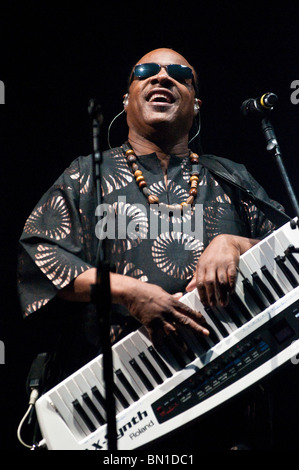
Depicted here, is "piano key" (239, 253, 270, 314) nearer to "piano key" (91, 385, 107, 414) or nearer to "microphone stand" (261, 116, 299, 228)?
"microphone stand" (261, 116, 299, 228)

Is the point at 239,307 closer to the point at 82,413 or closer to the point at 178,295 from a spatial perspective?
the point at 178,295

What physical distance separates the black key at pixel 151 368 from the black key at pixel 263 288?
0.49 metres

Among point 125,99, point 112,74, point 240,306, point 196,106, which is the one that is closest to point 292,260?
point 240,306

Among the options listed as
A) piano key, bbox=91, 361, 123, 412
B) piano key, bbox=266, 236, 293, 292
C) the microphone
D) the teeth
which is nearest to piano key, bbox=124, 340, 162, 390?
piano key, bbox=91, 361, 123, 412

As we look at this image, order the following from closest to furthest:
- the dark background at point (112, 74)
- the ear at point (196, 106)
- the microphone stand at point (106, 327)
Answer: the microphone stand at point (106, 327) < the ear at point (196, 106) < the dark background at point (112, 74)

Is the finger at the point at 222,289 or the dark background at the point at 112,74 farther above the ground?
the dark background at the point at 112,74

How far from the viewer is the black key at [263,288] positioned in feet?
7.03

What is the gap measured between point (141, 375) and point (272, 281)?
0.59 meters

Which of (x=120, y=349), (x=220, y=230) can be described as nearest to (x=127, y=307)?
(x=120, y=349)

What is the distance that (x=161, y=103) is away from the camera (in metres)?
2.86

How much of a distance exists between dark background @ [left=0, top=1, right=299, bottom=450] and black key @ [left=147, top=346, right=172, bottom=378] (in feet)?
3.78

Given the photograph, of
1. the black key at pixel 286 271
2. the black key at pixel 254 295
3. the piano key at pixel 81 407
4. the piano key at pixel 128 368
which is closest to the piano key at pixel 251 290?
the black key at pixel 254 295

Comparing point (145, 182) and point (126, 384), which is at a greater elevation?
point (145, 182)

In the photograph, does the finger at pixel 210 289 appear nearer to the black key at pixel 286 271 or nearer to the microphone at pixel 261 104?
the black key at pixel 286 271
